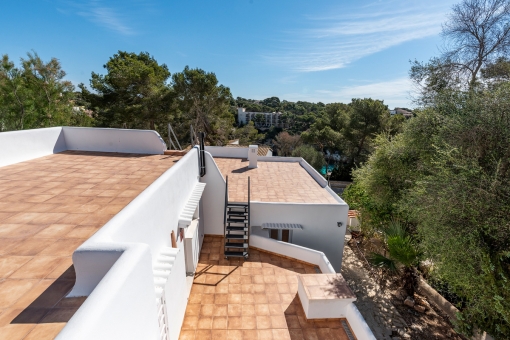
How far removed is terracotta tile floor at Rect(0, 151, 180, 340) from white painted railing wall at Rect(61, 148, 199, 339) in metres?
0.38

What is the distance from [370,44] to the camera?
46.1 feet

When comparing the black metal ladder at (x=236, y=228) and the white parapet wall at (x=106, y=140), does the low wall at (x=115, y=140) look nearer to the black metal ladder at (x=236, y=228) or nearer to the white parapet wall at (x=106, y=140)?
the white parapet wall at (x=106, y=140)

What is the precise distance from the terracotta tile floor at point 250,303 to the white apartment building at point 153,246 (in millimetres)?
33

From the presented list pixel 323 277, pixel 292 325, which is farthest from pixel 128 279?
pixel 323 277

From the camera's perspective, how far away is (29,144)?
8.12 metres

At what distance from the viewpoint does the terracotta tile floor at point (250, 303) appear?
5723 mm

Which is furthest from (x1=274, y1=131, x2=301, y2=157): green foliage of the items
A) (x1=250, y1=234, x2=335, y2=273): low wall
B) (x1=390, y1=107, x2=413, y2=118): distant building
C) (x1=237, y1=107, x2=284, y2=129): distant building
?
(x1=237, y1=107, x2=284, y2=129): distant building

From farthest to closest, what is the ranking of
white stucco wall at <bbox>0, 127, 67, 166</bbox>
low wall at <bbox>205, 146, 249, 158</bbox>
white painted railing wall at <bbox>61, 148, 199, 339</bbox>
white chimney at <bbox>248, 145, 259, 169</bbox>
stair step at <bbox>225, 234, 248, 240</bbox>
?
1. low wall at <bbox>205, 146, 249, 158</bbox>
2. white chimney at <bbox>248, 145, 259, 169</bbox>
3. stair step at <bbox>225, 234, 248, 240</bbox>
4. white stucco wall at <bbox>0, 127, 67, 166</bbox>
5. white painted railing wall at <bbox>61, 148, 199, 339</bbox>

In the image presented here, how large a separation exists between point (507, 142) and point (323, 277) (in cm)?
591

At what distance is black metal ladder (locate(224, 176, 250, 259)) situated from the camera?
8.92 meters

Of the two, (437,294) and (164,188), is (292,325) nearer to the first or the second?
(164,188)

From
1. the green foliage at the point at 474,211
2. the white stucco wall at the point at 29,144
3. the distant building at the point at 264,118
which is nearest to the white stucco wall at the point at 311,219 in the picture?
the green foliage at the point at 474,211

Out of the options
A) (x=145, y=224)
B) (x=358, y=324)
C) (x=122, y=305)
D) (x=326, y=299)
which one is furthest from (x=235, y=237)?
(x=122, y=305)

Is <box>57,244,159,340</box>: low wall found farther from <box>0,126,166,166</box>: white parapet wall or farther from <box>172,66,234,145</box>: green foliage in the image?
<box>172,66,234,145</box>: green foliage
